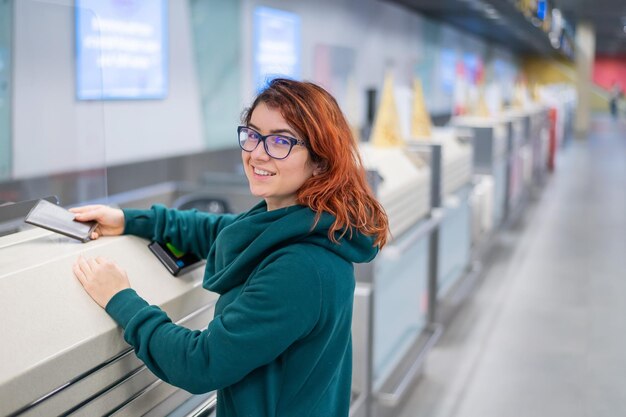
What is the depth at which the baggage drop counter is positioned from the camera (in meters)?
1.11

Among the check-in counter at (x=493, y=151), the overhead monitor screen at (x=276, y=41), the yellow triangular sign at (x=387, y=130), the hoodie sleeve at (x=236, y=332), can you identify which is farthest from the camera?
the overhead monitor screen at (x=276, y=41)

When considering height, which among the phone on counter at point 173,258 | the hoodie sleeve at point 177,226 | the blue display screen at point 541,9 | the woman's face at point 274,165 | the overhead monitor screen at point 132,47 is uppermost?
the blue display screen at point 541,9

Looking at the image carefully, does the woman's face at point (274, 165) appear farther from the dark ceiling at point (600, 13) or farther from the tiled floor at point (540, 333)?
the dark ceiling at point (600, 13)

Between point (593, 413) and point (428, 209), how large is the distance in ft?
4.28

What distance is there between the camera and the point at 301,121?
53.6 inches

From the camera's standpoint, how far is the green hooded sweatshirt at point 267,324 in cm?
126

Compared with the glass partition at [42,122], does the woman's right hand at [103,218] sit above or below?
below

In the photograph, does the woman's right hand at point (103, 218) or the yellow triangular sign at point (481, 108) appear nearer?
the woman's right hand at point (103, 218)

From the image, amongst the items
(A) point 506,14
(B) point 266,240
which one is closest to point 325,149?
(B) point 266,240

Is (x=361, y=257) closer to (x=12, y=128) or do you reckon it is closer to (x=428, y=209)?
(x=12, y=128)

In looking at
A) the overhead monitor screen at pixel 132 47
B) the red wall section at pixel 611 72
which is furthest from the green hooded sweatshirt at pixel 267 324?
the red wall section at pixel 611 72

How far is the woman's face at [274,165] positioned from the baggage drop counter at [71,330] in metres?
0.31

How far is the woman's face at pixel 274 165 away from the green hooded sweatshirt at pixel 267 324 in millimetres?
57

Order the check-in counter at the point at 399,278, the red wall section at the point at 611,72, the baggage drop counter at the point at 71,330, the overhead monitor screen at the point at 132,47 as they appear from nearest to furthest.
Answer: the baggage drop counter at the point at 71,330 < the check-in counter at the point at 399,278 < the overhead monitor screen at the point at 132,47 < the red wall section at the point at 611,72
